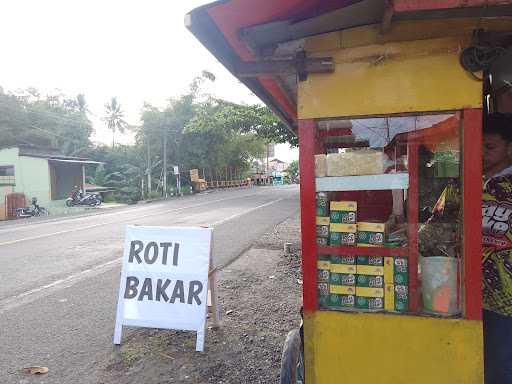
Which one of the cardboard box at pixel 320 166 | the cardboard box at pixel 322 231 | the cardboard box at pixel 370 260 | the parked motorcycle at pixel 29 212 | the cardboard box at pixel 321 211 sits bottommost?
the parked motorcycle at pixel 29 212

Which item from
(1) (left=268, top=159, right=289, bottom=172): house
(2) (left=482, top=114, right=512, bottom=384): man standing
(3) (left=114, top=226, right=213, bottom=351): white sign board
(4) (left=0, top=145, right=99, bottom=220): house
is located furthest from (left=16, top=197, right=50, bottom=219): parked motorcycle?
(1) (left=268, top=159, right=289, bottom=172): house

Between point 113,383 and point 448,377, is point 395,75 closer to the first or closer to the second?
point 448,377

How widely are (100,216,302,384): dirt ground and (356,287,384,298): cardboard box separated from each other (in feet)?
4.92

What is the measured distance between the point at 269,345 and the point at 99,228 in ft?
35.3

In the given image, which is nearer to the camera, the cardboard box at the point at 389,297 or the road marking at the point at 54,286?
the cardboard box at the point at 389,297

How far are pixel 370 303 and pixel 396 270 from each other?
0.23 m

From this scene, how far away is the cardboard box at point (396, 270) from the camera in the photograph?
2250 millimetres

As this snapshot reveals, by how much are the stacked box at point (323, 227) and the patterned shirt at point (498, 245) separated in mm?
810

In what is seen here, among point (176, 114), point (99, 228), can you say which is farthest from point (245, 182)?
point (99, 228)

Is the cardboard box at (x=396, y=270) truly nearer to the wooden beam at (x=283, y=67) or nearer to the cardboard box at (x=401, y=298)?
the cardboard box at (x=401, y=298)

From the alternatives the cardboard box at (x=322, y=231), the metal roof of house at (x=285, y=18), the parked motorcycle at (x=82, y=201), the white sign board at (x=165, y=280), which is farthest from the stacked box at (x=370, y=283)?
the parked motorcycle at (x=82, y=201)

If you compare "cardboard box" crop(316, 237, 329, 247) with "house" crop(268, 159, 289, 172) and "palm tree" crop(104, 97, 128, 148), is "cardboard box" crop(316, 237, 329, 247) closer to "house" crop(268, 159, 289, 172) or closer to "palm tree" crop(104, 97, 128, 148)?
"palm tree" crop(104, 97, 128, 148)

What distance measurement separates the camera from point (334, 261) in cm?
233

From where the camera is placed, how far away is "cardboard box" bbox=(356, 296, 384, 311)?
226cm
